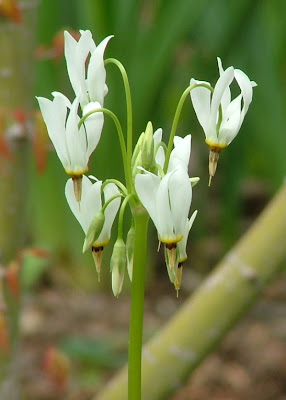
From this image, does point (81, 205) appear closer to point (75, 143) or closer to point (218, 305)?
point (75, 143)

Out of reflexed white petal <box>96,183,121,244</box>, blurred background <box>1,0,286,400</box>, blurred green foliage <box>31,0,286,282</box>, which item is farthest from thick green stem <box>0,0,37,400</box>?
blurred green foliage <box>31,0,286,282</box>

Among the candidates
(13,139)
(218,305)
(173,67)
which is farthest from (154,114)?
(218,305)

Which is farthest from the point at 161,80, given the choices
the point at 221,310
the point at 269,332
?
the point at 221,310

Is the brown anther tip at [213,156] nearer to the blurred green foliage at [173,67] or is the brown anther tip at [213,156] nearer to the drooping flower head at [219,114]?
the drooping flower head at [219,114]

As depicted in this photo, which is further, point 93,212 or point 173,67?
point 173,67

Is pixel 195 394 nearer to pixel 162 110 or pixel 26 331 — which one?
pixel 26 331

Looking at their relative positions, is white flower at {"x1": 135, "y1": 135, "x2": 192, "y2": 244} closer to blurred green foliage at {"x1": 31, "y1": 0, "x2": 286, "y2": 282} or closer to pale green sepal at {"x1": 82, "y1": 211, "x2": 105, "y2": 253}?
pale green sepal at {"x1": 82, "y1": 211, "x2": 105, "y2": 253}
